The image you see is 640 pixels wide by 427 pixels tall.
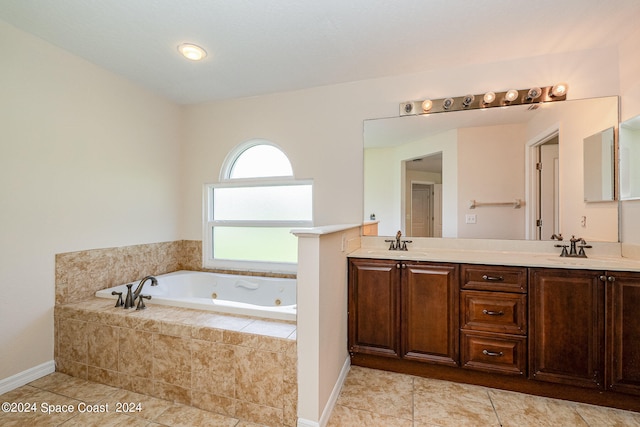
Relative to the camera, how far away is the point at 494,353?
1.79 metres

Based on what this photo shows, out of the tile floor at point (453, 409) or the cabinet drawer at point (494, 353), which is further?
the cabinet drawer at point (494, 353)

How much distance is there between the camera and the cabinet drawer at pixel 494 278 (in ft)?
5.76

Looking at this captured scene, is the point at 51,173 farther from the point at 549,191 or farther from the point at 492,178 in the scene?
the point at 549,191

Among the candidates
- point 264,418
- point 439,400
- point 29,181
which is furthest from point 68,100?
point 439,400

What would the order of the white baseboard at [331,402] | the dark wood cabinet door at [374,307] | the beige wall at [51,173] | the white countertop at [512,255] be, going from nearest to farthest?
the white baseboard at [331,402] → the white countertop at [512,255] → the beige wall at [51,173] → the dark wood cabinet door at [374,307]

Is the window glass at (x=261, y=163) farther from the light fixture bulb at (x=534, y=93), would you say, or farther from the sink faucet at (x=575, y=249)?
the sink faucet at (x=575, y=249)

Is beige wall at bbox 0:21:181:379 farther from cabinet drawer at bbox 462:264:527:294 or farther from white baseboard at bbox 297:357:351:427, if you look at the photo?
cabinet drawer at bbox 462:264:527:294

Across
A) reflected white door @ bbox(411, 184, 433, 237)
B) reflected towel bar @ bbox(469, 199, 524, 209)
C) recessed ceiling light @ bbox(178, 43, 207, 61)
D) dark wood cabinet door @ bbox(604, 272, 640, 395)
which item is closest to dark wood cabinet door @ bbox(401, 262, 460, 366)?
reflected white door @ bbox(411, 184, 433, 237)

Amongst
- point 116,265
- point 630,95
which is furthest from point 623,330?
point 116,265

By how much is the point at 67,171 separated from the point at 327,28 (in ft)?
7.43

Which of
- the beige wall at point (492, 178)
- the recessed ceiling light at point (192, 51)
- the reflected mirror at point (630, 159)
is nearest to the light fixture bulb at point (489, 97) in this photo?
the beige wall at point (492, 178)

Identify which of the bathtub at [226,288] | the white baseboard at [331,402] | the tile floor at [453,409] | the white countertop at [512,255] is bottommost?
the tile floor at [453,409]

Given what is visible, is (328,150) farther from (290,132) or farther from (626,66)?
(626,66)

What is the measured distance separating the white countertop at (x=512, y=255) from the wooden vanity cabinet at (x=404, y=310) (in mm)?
94
